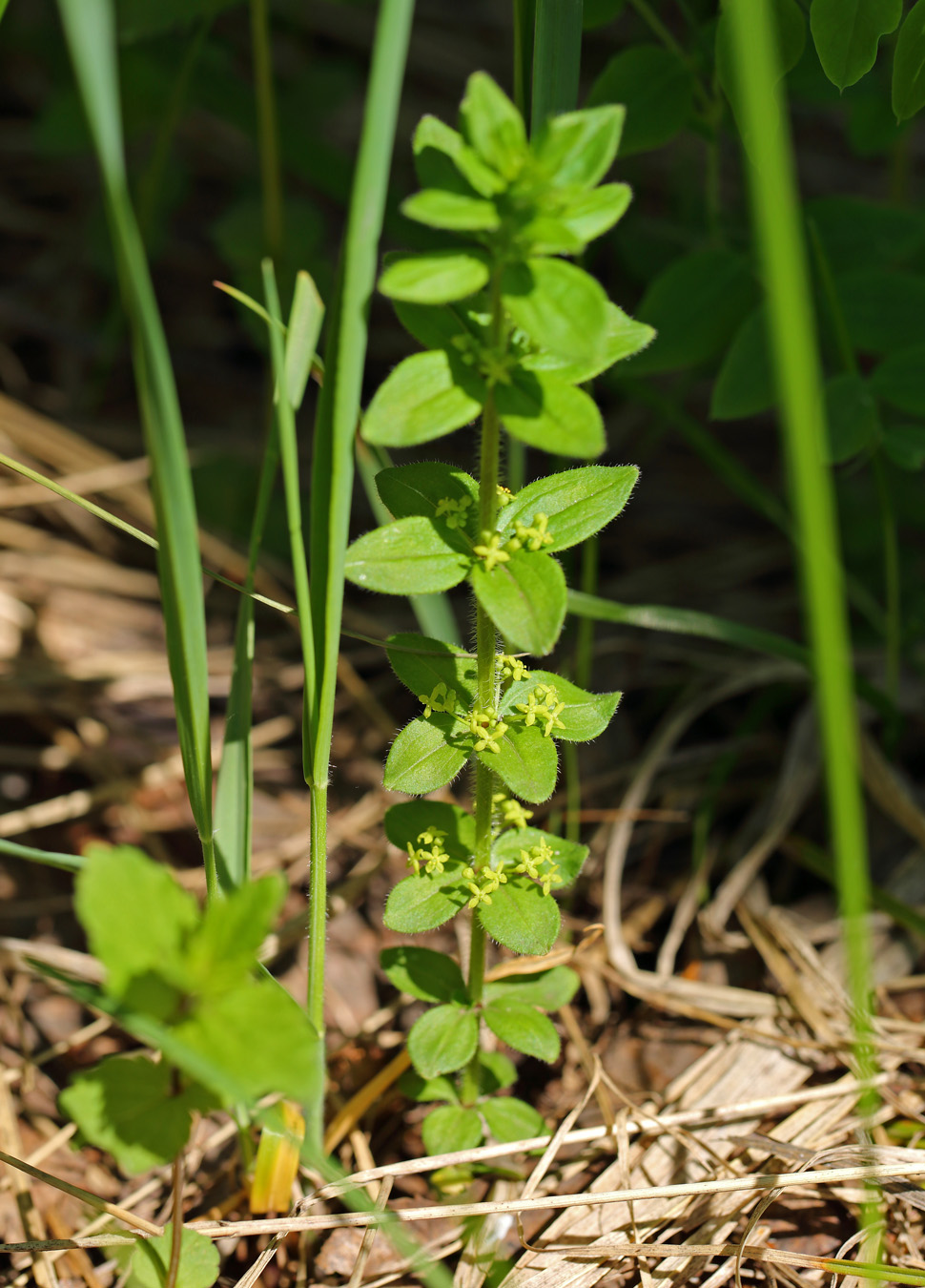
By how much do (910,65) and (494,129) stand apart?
26.5 inches

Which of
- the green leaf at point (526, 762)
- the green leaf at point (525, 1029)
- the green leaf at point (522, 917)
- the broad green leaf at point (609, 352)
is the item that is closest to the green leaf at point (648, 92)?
the broad green leaf at point (609, 352)

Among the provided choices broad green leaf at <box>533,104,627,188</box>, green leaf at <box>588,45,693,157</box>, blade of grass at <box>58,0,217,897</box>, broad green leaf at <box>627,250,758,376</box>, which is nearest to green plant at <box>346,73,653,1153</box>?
broad green leaf at <box>533,104,627,188</box>

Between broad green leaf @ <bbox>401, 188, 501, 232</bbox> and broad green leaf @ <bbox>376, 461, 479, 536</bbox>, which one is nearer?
broad green leaf @ <bbox>401, 188, 501, 232</bbox>

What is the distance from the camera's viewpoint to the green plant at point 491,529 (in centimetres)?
89

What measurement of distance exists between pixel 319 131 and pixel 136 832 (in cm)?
199

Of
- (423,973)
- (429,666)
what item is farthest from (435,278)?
(423,973)

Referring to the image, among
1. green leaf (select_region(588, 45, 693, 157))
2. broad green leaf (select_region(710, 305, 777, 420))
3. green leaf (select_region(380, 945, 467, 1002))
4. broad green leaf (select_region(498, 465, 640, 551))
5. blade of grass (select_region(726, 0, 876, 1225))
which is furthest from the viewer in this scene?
broad green leaf (select_region(710, 305, 777, 420))

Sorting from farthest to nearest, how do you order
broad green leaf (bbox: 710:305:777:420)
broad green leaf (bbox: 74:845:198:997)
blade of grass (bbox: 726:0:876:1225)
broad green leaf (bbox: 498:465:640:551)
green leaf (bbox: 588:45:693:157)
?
broad green leaf (bbox: 710:305:777:420)
green leaf (bbox: 588:45:693:157)
broad green leaf (bbox: 498:465:640:551)
broad green leaf (bbox: 74:845:198:997)
blade of grass (bbox: 726:0:876:1225)

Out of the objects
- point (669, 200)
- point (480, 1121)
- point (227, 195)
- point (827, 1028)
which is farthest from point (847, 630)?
point (227, 195)

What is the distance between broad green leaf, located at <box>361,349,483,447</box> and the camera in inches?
36.5

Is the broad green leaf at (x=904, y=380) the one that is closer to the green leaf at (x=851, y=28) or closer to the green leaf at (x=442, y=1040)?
the green leaf at (x=851, y=28)

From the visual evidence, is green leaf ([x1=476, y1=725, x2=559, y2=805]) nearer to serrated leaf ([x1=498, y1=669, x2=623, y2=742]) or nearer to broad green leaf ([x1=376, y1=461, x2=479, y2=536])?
serrated leaf ([x1=498, y1=669, x2=623, y2=742])

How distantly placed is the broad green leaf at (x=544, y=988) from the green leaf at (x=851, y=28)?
117 cm

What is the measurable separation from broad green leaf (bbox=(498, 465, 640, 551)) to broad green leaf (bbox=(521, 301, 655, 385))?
121 mm
